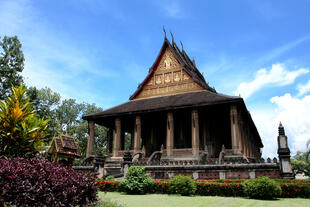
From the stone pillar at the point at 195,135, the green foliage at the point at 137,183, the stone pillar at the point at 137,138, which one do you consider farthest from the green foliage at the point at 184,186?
the stone pillar at the point at 137,138

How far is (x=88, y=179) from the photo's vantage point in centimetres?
721

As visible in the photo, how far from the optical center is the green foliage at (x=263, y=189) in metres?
10.1

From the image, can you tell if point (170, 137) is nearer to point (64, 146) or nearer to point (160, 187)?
point (160, 187)

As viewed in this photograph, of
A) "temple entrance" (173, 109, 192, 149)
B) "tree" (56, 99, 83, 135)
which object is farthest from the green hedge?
"tree" (56, 99, 83, 135)

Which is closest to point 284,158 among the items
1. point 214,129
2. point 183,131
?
point 214,129

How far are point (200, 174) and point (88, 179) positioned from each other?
9.67 meters

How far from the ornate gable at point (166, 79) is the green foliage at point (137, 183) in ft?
46.2

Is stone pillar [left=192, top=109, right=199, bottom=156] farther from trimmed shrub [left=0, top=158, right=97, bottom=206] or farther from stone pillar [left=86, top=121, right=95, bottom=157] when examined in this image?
trimmed shrub [left=0, top=158, right=97, bottom=206]

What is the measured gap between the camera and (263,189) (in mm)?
10086

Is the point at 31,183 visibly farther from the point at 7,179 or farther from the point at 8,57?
the point at 8,57

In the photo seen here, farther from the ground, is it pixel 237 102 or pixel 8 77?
pixel 8 77

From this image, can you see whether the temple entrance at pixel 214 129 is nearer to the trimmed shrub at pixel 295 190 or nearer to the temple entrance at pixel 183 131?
the temple entrance at pixel 183 131

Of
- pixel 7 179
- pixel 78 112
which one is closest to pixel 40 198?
pixel 7 179

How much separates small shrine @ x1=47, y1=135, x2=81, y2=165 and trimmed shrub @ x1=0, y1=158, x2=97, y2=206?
99.5 inches
